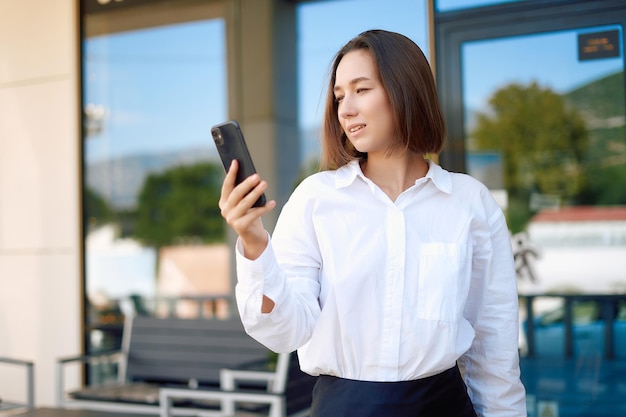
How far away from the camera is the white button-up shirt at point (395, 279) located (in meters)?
1.48

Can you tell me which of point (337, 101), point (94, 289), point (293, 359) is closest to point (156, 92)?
point (94, 289)

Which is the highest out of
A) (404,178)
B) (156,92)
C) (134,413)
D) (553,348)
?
(156,92)

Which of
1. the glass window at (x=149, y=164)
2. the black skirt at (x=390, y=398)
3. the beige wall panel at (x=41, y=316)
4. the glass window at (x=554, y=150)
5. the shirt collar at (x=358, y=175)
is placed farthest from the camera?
the glass window at (x=149, y=164)

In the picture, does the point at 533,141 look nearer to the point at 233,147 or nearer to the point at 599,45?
the point at 599,45

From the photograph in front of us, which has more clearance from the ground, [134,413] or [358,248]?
[358,248]

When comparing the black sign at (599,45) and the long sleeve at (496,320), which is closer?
the long sleeve at (496,320)

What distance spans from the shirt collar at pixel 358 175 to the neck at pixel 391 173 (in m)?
0.03

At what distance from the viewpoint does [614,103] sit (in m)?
4.02

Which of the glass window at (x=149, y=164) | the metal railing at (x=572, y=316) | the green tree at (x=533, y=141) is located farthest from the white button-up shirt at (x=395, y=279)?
the glass window at (x=149, y=164)

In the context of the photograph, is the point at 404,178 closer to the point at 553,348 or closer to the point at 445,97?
the point at 445,97

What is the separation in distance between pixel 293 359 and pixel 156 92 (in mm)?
2508

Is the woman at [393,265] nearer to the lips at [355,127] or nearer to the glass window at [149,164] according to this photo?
the lips at [355,127]

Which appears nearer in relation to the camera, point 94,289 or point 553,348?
point 553,348

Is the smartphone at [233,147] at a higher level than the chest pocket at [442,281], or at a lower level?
higher
